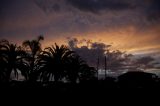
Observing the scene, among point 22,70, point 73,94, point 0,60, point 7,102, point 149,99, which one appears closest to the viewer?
point 7,102

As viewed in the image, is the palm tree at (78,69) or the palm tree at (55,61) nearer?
the palm tree at (55,61)

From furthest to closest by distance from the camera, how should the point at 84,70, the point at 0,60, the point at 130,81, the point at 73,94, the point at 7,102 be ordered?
the point at 84,70
the point at 130,81
the point at 0,60
the point at 73,94
the point at 7,102

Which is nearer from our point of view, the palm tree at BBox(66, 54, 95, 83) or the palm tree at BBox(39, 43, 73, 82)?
the palm tree at BBox(39, 43, 73, 82)

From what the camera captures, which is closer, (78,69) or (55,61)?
(55,61)

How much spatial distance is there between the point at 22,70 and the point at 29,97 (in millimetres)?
15150

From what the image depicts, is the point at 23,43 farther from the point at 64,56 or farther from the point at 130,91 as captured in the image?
the point at 130,91

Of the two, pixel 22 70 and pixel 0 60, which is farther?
→ pixel 22 70

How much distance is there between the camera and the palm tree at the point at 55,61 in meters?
31.3

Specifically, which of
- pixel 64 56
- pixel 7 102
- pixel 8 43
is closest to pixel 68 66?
pixel 64 56

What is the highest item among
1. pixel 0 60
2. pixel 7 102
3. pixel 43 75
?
pixel 0 60

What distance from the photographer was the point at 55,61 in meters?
31.5

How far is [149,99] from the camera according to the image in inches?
722

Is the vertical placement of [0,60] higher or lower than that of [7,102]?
higher

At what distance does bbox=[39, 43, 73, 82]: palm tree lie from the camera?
3133cm
